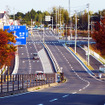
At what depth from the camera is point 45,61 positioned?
83.0m

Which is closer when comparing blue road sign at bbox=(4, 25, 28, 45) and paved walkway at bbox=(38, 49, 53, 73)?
blue road sign at bbox=(4, 25, 28, 45)

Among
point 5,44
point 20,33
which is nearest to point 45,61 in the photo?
point 5,44

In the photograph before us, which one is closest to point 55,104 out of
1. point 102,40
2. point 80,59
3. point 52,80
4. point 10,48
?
point 102,40

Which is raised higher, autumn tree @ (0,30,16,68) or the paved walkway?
autumn tree @ (0,30,16,68)

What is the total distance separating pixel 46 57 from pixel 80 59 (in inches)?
348

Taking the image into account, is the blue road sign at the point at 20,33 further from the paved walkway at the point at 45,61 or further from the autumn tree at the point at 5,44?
the paved walkway at the point at 45,61

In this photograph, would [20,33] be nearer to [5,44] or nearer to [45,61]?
[5,44]

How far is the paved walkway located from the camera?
72863 mm

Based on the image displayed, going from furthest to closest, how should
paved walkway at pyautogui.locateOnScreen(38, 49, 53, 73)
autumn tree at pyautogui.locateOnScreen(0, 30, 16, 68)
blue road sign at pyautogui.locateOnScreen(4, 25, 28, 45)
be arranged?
paved walkway at pyautogui.locateOnScreen(38, 49, 53, 73) < autumn tree at pyautogui.locateOnScreen(0, 30, 16, 68) < blue road sign at pyautogui.locateOnScreen(4, 25, 28, 45)

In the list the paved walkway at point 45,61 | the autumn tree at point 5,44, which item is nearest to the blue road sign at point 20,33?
the autumn tree at point 5,44

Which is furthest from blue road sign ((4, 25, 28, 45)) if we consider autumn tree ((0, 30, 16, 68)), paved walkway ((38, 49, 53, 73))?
paved walkway ((38, 49, 53, 73))

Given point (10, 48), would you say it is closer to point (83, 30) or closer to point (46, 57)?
point (46, 57)

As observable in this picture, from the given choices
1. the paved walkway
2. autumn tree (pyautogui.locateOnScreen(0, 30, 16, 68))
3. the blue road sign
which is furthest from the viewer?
the paved walkway

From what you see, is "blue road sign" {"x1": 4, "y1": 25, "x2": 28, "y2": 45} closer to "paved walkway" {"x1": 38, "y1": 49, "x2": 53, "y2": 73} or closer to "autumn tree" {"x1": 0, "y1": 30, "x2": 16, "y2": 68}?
"autumn tree" {"x1": 0, "y1": 30, "x2": 16, "y2": 68}
